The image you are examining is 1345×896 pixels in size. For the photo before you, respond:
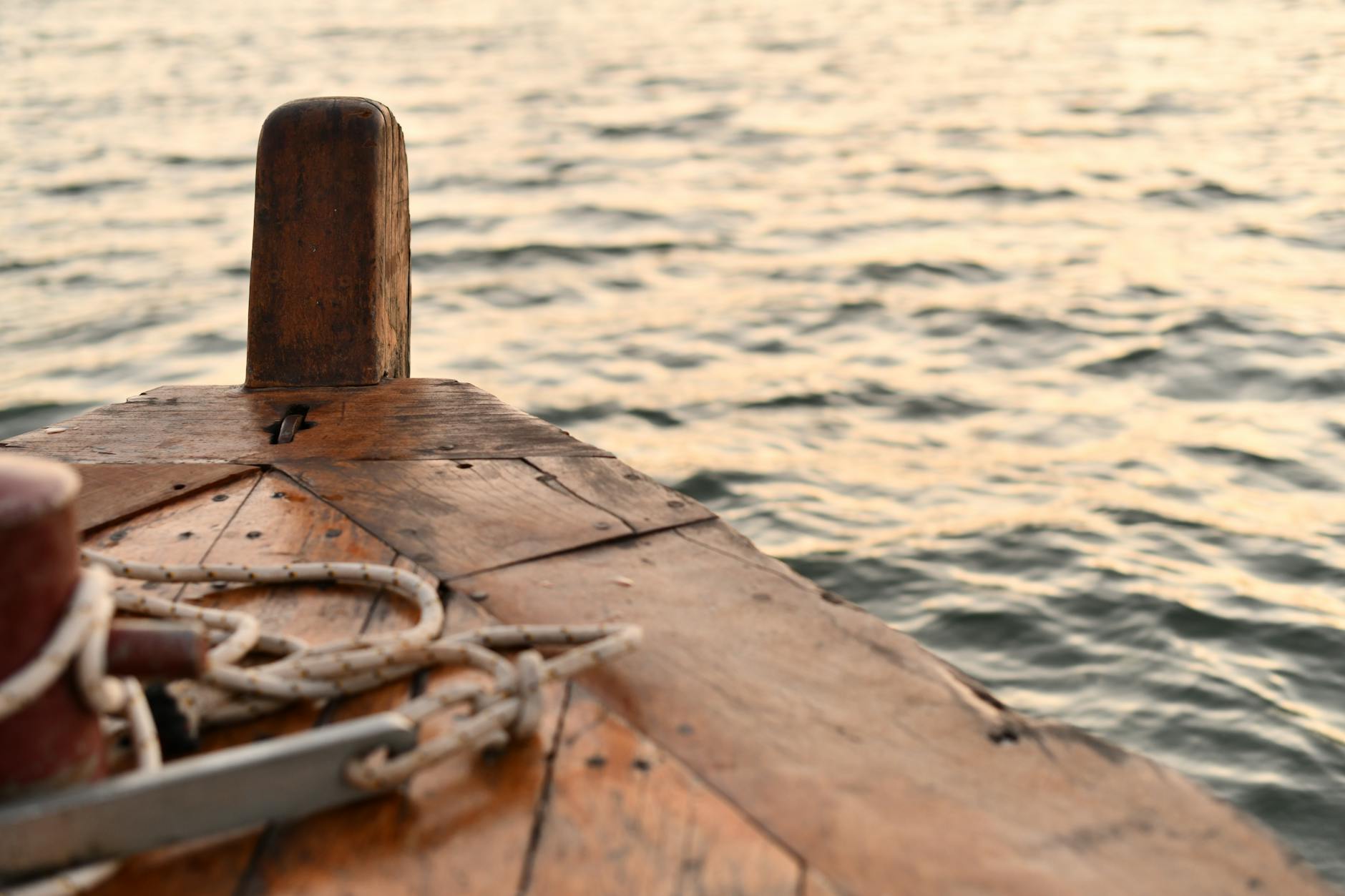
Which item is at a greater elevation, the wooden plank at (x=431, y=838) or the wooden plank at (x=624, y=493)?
the wooden plank at (x=624, y=493)

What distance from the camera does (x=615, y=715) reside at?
1388 mm

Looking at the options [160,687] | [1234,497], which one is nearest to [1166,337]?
[1234,497]

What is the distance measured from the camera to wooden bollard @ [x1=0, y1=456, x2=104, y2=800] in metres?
1.04

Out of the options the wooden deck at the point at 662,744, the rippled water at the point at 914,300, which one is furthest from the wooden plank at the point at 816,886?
the rippled water at the point at 914,300

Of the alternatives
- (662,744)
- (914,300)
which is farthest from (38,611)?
(914,300)

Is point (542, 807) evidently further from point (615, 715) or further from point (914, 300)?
point (914, 300)

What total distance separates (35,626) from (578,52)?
12602 mm

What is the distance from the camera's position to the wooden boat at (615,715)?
1175 mm

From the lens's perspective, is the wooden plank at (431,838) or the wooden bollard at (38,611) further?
the wooden plank at (431,838)

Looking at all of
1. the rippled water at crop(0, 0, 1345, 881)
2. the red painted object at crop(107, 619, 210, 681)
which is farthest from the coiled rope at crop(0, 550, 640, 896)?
the rippled water at crop(0, 0, 1345, 881)

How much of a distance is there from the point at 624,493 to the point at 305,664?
68 cm

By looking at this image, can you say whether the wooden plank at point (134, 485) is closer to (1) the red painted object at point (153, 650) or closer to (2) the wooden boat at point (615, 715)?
(2) the wooden boat at point (615, 715)

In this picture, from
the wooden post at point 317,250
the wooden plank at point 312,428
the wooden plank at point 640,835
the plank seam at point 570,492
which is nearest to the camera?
the wooden plank at point 640,835

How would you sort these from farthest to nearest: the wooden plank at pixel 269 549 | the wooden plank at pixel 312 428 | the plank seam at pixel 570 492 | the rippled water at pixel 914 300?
the rippled water at pixel 914 300 → the wooden plank at pixel 312 428 → the plank seam at pixel 570 492 → the wooden plank at pixel 269 549
